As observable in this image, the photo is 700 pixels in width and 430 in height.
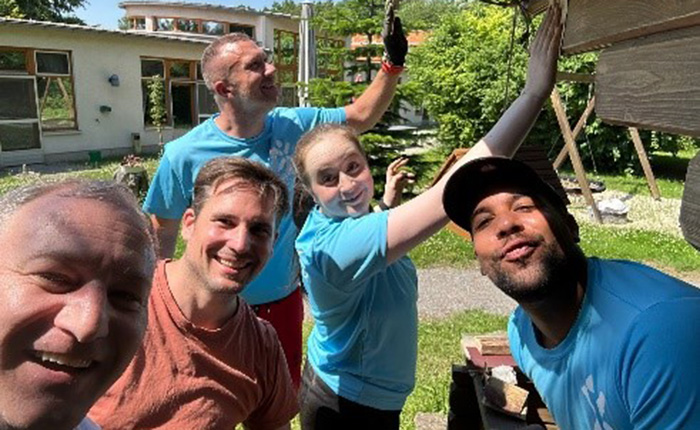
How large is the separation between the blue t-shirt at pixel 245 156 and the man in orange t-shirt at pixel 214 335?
0.94 meters

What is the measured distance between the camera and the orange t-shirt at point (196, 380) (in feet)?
6.01

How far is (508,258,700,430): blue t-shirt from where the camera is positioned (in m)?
1.37

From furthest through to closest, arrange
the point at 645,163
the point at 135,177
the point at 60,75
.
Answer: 1. the point at 60,75
2. the point at 645,163
3. the point at 135,177

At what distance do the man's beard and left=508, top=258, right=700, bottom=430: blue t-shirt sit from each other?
0.07 meters

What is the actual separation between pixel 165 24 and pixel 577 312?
32947 millimetres

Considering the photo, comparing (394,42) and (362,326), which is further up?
(394,42)

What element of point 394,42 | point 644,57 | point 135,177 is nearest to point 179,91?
point 135,177

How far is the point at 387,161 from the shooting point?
11578mm

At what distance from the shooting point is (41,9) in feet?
123

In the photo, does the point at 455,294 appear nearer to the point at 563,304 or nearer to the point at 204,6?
the point at 563,304

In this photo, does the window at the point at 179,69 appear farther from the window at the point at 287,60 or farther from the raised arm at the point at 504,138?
the raised arm at the point at 504,138

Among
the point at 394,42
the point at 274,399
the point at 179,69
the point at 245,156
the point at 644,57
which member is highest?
the point at 179,69

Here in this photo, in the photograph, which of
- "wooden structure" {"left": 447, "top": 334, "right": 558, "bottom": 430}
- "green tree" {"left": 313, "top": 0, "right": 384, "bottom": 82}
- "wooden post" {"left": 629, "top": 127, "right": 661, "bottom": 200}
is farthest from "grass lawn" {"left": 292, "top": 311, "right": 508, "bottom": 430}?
"wooden post" {"left": 629, "top": 127, "right": 661, "bottom": 200}

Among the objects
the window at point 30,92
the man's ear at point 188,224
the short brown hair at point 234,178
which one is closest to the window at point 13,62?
the window at point 30,92
